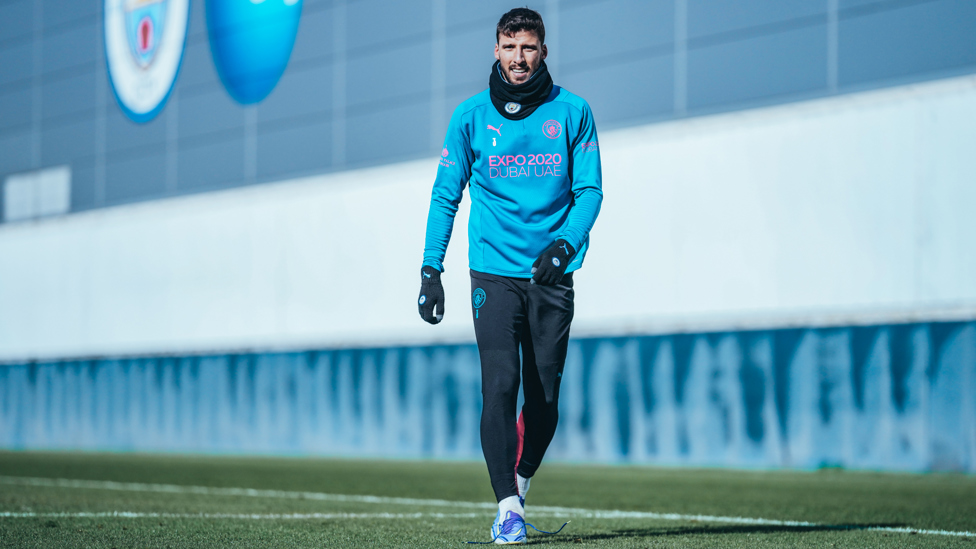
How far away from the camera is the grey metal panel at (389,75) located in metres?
20.3

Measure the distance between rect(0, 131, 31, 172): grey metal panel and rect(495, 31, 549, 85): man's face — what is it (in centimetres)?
2486

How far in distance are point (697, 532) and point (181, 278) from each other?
16.2 m

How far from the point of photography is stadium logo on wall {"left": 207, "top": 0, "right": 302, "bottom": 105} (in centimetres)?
2233

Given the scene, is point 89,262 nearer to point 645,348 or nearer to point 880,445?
point 645,348

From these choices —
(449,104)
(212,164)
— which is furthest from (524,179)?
(212,164)

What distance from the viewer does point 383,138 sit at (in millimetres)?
20625

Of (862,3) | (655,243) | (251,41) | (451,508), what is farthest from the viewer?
(251,41)

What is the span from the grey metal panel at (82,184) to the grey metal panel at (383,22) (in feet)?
24.6

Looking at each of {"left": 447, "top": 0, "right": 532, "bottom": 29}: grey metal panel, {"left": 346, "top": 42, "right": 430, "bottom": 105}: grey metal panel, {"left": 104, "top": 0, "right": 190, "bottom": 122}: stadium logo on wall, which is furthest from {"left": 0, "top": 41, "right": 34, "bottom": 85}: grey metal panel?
{"left": 447, "top": 0, "right": 532, "bottom": 29}: grey metal panel

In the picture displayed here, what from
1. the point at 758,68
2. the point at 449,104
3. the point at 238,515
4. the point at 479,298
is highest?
the point at 449,104

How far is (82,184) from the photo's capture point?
2561 cm

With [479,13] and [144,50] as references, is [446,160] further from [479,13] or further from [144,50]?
[144,50]

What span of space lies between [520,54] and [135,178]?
21737 mm

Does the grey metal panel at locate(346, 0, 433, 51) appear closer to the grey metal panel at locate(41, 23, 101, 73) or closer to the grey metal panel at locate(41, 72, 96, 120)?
the grey metal panel at locate(41, 23, 101, 73)
